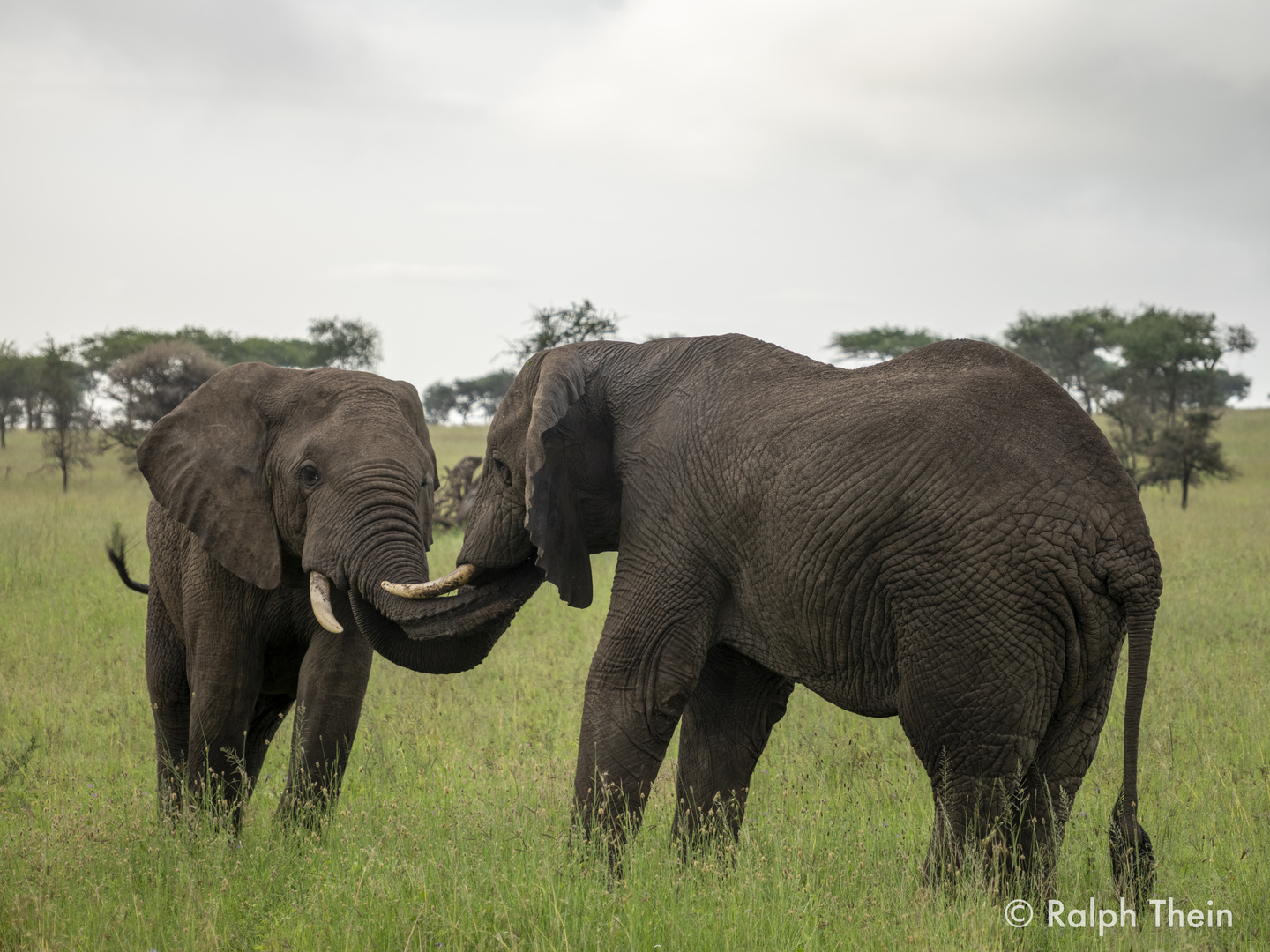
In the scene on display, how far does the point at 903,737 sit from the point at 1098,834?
1.99 metres

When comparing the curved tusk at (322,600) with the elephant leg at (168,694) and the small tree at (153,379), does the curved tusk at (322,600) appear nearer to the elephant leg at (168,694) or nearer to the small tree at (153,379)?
the elephant leg at (168,694)

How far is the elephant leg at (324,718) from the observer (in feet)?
17.1

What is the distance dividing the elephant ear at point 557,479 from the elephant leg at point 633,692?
1.13ft

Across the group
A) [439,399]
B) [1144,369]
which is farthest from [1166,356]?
[439,399]

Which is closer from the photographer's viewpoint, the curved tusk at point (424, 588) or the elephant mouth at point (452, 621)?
the curved tusk at point (424, 588)

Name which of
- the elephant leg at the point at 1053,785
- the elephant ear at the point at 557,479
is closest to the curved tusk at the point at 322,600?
the elephant ear at the point at 557,479

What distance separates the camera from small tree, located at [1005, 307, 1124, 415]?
44344mm

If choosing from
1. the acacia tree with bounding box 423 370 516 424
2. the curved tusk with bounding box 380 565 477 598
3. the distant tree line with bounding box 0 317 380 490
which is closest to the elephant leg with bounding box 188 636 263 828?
the curved tusk with bounding box 380 565 477 598

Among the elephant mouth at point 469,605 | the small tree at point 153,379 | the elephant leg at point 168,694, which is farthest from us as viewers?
the small tree at point 153,379

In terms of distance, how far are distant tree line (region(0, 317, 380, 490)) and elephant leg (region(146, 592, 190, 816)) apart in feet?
37.7

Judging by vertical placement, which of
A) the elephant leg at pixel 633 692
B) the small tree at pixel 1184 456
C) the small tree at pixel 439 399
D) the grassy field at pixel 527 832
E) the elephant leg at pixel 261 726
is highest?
the small tree at pixel 439 399

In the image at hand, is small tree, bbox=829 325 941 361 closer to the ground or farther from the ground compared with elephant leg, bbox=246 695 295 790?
farther from the ground

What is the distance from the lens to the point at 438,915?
3.82m

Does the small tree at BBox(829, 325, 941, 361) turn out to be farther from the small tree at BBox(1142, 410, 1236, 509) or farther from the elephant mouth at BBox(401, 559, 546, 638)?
the elephant mouth at BBox(401, 559, 546, 638)
